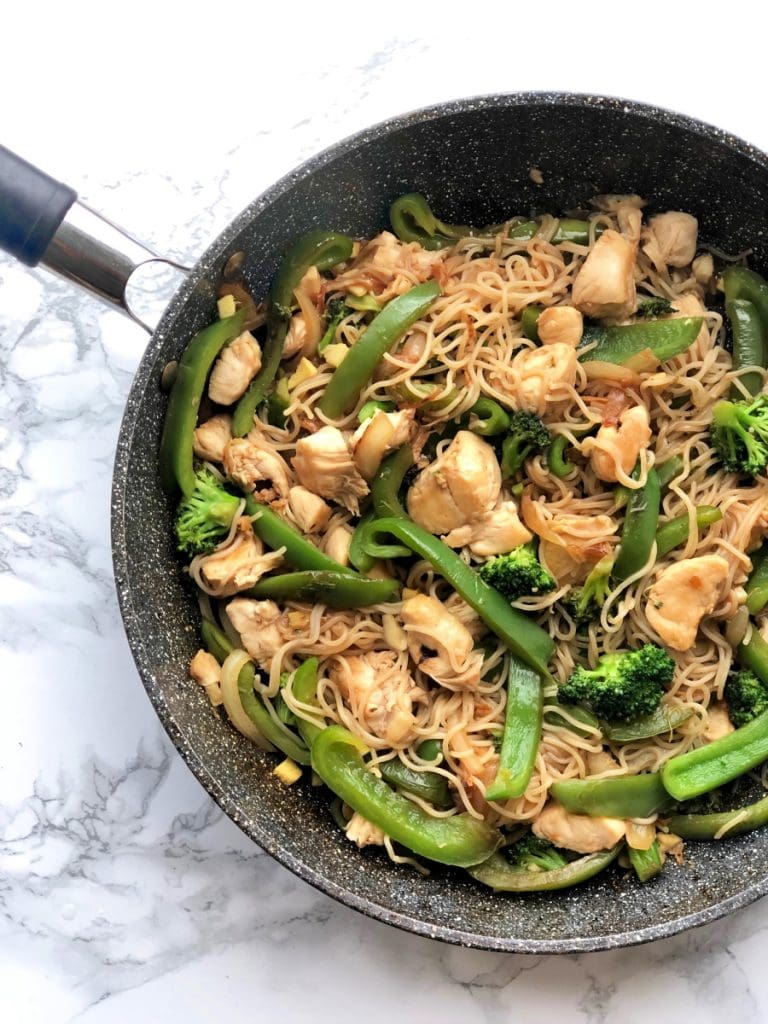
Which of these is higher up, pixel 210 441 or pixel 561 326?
pixel 561 326

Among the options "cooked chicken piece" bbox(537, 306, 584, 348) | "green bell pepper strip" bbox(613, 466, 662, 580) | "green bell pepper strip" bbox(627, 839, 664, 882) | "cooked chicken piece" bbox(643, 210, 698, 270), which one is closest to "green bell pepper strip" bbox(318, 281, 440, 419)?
"cooked chicken piece" bbox(537, 306, 584, 348)

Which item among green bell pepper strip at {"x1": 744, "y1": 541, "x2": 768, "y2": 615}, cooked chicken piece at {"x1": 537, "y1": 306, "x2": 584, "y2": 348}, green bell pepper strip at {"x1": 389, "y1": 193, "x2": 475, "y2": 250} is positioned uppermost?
cooked chicken piece at {"x1": 537, "y1": 306, "x2": 584, "y2": 348}

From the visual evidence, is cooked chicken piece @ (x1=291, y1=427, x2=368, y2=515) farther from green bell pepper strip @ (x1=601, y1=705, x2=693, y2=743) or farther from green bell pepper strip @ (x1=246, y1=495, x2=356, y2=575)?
green bell pepper strip @ (x1=601, y1=705, x2=693, y2=743)

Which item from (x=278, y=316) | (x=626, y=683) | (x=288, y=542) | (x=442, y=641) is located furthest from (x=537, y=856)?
(x=278, y=316)

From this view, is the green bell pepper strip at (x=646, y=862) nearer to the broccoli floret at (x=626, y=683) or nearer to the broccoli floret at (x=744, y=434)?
the broccoli floret at (x=626, y=683)

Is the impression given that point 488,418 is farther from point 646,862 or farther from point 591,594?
point 646,862

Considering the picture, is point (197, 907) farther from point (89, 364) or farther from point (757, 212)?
point (757, 212)

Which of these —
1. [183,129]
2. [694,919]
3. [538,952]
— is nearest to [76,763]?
[538,952]
